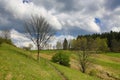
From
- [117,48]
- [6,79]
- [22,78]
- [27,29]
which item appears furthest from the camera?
[117,48]

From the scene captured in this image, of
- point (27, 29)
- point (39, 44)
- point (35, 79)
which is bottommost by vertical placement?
point (35, 79)

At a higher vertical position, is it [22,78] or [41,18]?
[41,18]

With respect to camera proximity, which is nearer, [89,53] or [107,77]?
[89,53]

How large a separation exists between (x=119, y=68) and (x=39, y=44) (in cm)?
4939

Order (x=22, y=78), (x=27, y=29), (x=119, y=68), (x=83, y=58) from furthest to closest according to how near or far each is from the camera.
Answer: (x=119, y=68), (x=83, y=58), (x=27, y=29), (x=22, y=78)

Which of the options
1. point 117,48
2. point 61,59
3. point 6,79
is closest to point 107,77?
point 61,59

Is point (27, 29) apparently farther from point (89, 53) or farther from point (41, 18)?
point (89, 53)

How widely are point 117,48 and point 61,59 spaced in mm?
101249

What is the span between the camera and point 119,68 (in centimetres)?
8875

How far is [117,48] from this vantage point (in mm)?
159375

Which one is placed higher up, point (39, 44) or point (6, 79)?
point (39, 44)

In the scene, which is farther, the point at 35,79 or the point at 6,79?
the point at 35,79

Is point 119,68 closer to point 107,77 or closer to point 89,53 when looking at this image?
point 107,77

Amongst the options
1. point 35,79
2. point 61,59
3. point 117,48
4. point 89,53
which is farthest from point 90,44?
point 117,48
